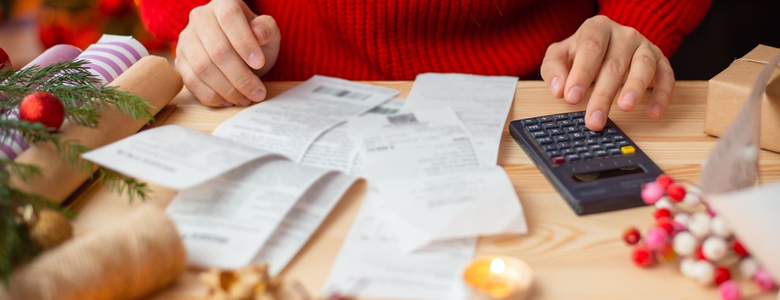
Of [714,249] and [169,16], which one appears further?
[169,16]

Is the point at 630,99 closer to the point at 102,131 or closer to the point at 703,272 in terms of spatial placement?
the point at 703,272

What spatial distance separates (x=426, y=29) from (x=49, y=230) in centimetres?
63

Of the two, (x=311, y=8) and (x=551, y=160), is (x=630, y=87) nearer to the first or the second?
(x=551, y=160)

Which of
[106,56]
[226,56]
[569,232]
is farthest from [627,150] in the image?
[106,56]

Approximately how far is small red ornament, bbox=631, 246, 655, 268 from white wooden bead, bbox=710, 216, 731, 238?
0.16ft

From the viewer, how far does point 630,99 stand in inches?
24.9

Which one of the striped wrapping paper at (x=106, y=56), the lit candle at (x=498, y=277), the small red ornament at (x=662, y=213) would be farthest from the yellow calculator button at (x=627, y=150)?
the striped wrapping paper at (x=106, y=56)

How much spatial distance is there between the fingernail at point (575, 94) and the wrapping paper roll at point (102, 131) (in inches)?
18.9

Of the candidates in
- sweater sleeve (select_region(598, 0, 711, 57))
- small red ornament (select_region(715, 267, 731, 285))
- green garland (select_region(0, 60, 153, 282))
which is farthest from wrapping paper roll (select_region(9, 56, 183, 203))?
sweater sleeve (select_region(598, 0, 711, 57))

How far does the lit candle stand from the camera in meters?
0.37

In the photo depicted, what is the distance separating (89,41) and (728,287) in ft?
5.65

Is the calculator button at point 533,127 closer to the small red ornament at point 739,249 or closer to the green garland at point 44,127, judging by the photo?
the small red ornament at point 739,249

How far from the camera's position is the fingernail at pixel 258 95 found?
72 cm

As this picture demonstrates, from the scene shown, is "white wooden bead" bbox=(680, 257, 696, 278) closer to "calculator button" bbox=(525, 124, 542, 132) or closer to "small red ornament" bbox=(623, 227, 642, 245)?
"small red ornament" bbox=(623, 227, 642, 245)
